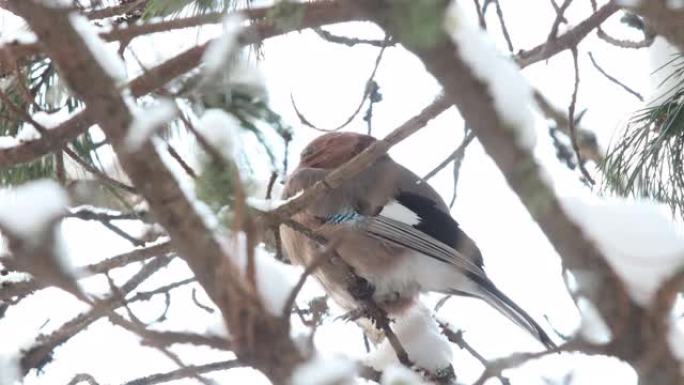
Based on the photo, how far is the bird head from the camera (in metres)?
4.32

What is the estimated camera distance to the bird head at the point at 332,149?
170 inches

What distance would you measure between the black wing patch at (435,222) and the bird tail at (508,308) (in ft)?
0.55

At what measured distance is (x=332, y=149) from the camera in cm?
437

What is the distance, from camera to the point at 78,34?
4.89ft

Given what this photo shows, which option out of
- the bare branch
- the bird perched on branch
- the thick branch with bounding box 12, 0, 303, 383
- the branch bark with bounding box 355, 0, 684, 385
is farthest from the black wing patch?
the branch bark with bounding box 355, 0, 684, 385

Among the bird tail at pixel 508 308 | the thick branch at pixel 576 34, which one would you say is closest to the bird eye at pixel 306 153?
the bird tail at pixel 508 308

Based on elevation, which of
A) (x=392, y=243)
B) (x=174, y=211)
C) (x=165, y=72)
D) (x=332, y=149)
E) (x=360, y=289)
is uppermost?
(x=332, y=149)

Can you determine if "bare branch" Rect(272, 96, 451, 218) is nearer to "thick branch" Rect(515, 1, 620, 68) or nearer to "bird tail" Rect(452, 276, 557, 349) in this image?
"thick branch" Rect(515, 1, 620, 68)

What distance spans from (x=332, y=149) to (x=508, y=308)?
118cm

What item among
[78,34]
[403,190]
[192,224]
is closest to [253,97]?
[78,34]

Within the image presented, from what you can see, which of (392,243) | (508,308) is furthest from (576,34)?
(392,243)

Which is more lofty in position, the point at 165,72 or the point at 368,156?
the point at 165,72

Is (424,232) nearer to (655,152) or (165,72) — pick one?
(655,152)

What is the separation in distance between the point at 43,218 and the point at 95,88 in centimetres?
24
